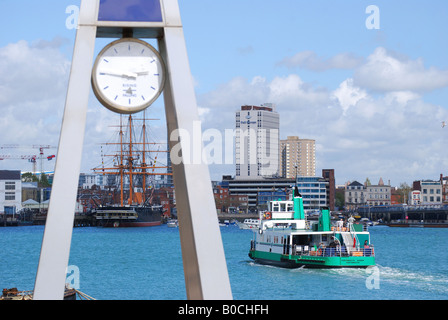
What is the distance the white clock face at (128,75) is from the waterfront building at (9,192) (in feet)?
503

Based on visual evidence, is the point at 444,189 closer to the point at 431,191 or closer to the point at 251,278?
the point at 431,191

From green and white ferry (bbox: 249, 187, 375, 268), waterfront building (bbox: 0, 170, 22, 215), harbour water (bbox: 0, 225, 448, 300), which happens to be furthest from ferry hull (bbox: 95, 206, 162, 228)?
green and white ferry (bbox: 249, 187, 375, 268)

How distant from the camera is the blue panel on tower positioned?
9.77 m

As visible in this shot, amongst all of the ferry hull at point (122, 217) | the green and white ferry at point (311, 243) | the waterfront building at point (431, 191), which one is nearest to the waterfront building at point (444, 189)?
the waterfront building at point (431, 191)

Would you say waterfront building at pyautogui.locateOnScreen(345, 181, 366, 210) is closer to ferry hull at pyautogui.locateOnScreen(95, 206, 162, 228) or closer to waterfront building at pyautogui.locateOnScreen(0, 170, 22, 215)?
ferry hull at pyautogui.locateOnScreen(95, 206, 162, 228)

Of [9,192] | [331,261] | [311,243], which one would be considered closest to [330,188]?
[9,192]

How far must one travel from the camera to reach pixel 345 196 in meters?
183

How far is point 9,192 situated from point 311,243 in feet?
403

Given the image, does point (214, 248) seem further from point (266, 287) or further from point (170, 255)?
point (170, 255)

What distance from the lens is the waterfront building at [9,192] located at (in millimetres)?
157750

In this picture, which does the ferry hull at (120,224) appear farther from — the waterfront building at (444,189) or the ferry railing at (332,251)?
the ferry railing at (332,251)
